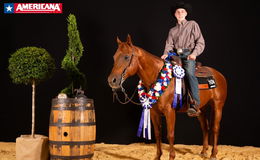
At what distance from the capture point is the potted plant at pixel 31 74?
387 cm

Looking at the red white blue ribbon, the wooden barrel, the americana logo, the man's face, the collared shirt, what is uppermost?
the americana logo

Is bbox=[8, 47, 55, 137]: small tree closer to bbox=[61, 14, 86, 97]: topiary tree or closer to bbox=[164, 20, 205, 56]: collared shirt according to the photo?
bbox=[61, 14, 86, 97]: topiary tree

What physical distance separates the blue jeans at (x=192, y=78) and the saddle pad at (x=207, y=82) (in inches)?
10.9

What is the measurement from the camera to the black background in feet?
17.4

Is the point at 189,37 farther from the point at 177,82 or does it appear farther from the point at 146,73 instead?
the point at 146,73

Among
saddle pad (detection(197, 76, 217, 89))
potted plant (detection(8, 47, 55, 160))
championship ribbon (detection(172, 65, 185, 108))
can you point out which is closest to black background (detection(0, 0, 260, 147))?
saddle pad (detection(197, 76, 217, 89))

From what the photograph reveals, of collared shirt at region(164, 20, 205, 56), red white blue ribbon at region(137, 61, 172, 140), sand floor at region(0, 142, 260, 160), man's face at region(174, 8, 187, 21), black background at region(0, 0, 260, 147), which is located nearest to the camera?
red white blue ribbon at region(137, 61, 172, 140)

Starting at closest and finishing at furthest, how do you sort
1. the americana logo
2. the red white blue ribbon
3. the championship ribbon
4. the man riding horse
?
the red white blue ribbon < the championship ribbon < the man riding horse < the americana logo

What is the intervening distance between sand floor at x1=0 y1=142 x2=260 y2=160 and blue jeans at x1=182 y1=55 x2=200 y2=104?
1026 mm

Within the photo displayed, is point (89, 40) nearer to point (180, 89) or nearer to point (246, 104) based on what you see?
point (180, 89)

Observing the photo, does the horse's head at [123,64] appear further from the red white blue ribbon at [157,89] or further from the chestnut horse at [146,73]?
the red white blue ribbon at [157,89]

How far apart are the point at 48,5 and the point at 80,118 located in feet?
9.17

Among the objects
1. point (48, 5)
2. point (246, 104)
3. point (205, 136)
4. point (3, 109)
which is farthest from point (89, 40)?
point (246, 104)

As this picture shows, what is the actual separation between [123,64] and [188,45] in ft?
3.64
